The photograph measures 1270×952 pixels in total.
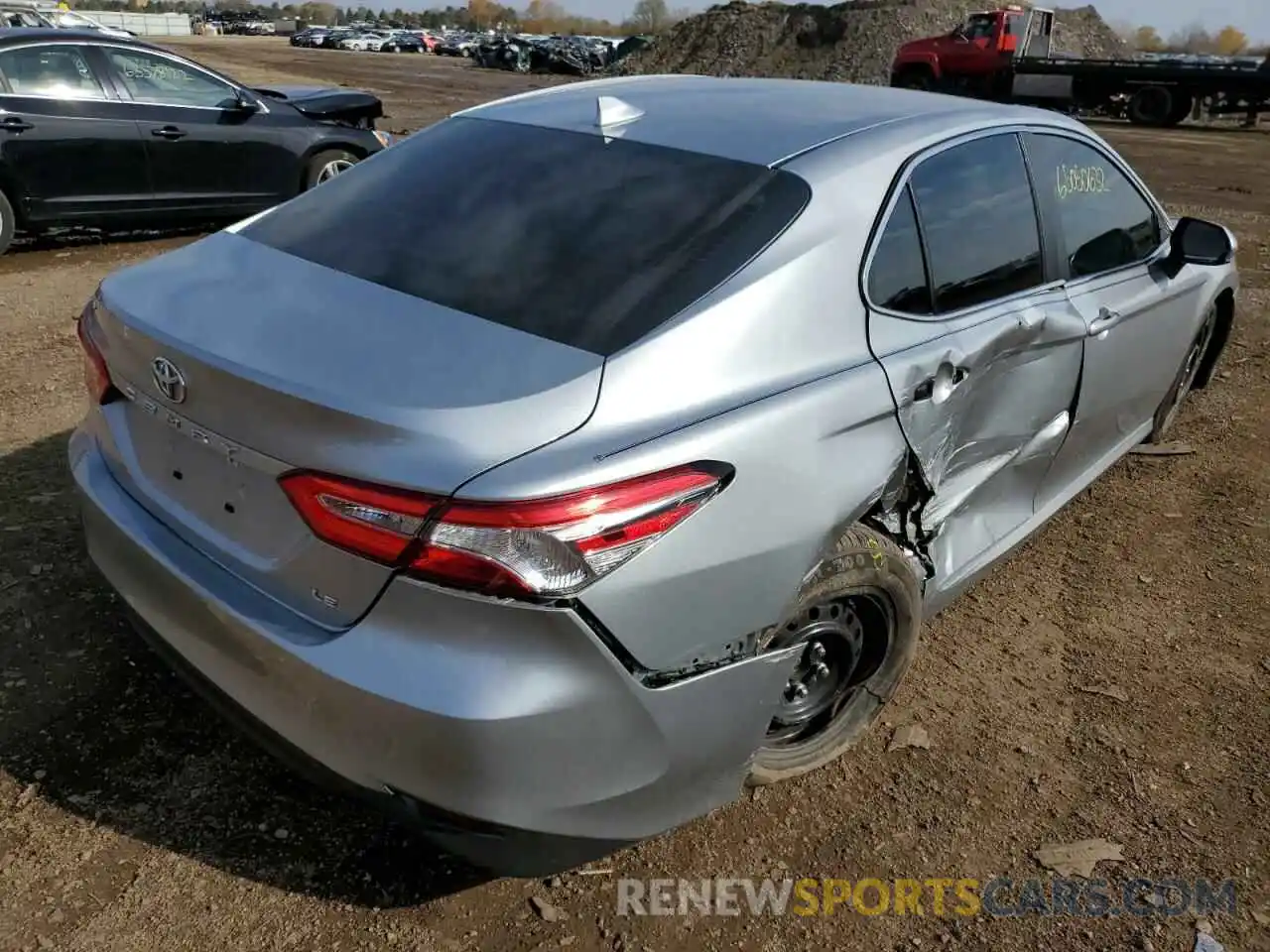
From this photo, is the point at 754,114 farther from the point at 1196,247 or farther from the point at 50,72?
the point at 50,72

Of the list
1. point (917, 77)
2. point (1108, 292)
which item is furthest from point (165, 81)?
point (917, 77)

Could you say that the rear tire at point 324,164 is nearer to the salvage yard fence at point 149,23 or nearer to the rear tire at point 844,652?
the rear tire at point 844,652

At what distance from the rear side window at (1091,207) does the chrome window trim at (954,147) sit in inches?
0.8

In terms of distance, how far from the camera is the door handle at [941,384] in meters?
2.54

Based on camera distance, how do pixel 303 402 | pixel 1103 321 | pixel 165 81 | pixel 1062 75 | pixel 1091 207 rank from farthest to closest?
pixel 1062 75 < pixel 165 81 < pixel 1091 207 < pixel 1103 321 < pixel 303 402

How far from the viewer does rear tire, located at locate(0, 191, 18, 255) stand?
731 cm

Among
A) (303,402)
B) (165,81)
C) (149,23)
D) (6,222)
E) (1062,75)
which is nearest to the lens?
(303,402)

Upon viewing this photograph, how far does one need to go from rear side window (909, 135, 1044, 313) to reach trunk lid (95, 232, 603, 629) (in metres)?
1.21

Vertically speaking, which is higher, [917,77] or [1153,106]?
[917,77]

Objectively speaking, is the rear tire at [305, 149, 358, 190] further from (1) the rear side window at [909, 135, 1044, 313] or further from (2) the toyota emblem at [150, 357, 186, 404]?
(2) the toyota emblem at [150, 357, 186, 404]

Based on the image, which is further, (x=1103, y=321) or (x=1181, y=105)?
(x=1181, y=105)

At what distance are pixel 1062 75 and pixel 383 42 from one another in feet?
171

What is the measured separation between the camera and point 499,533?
1813mm

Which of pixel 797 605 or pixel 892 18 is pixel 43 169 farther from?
pixel 892 18
